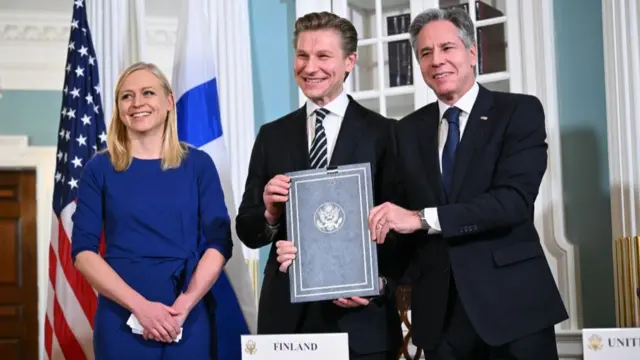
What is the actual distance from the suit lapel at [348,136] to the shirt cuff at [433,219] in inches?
12.9

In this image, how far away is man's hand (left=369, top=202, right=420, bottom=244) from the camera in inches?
83.8

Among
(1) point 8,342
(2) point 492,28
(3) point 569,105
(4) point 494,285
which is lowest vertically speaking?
(1) point 8,342

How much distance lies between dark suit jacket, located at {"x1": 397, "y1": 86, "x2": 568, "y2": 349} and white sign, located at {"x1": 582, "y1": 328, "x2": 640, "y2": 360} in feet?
0.72

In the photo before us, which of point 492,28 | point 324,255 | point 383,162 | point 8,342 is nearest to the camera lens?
point 324,255

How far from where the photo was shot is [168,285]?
8.01 ft

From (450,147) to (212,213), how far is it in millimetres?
728

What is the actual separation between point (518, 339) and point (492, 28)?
7.41ft

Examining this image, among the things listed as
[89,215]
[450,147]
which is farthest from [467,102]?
[89,215]

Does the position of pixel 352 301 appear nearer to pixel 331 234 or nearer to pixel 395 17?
pixel 331 234

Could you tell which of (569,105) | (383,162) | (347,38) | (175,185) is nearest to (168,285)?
(175,185)

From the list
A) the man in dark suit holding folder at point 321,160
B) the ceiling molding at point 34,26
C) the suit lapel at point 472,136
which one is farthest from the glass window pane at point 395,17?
the ceiling molding at point 34,26

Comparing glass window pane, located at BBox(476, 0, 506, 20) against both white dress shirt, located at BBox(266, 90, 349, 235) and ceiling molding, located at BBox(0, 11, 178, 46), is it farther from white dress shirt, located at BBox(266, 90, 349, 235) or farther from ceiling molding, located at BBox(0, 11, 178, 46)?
ceiling molding, located at BBox(0, 11, 178, 46)

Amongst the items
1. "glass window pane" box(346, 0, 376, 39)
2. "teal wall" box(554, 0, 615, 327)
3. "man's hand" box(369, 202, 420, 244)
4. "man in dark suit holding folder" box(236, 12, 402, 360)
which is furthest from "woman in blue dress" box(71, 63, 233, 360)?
"glass window pane" box(346, 0, 376, 39)

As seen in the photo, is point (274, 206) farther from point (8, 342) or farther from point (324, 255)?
point (8, 342)
